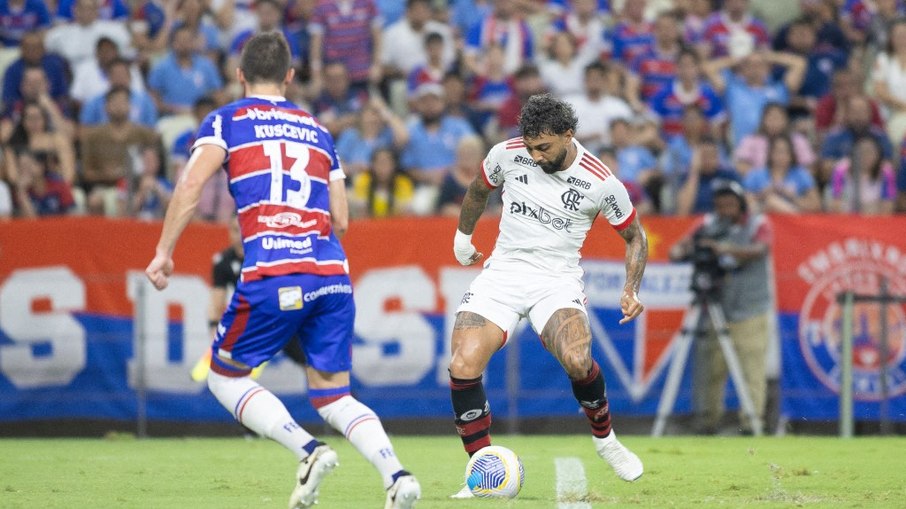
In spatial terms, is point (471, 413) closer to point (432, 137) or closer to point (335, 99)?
point (432, 137)

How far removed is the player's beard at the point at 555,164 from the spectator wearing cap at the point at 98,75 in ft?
32.7

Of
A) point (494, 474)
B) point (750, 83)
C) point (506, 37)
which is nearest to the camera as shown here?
point (494, 474)

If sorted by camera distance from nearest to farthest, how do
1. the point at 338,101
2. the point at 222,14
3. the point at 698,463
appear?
the point at 698,463 → the point at 338,101 → the point at 222,14

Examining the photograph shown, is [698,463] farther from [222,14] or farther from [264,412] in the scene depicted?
[222,14]

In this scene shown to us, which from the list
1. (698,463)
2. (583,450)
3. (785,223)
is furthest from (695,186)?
(698,463)

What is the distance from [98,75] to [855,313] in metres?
9.75

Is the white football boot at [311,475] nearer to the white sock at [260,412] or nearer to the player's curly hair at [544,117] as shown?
the white sock at [260,412]

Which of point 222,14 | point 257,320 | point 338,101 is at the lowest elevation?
point 257,320

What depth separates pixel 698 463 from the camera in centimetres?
1054

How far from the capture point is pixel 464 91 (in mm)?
17797

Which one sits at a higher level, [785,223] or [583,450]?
[785,223]

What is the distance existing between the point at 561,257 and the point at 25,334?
295 inches

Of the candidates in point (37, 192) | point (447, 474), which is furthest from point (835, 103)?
point (447, 474)

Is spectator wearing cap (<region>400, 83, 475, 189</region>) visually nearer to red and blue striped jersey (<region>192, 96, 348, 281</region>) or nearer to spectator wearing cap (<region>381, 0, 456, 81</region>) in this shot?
spectator wearing cap (<region>381, 0, 456, 81</region>)
